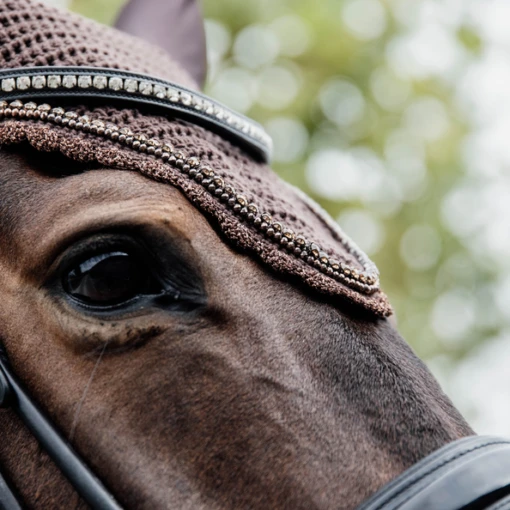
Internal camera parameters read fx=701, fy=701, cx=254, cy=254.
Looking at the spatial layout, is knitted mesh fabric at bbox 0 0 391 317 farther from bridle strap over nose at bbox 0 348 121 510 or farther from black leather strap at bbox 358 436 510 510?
bridle strap over nose at bbox 0 348 121 510

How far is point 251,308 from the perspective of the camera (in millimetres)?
1642

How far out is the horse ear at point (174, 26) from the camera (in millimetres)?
2869

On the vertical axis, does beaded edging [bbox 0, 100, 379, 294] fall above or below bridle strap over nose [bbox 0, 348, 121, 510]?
above

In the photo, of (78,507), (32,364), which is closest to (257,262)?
(32,364)

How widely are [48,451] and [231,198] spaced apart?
74 cm

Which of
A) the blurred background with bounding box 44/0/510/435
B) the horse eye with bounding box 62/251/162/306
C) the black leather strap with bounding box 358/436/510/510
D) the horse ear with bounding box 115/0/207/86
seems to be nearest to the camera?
the black leather strap with bounding box 358/436/510/510

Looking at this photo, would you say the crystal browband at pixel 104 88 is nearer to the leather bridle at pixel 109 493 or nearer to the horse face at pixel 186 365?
the leather bridle at pixel 109 493

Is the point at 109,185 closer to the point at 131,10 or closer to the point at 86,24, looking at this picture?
the point at 86,24

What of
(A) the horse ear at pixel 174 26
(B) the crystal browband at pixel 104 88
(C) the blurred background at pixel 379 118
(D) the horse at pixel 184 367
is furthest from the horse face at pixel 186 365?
(C) the blurred background at pixel 379 118

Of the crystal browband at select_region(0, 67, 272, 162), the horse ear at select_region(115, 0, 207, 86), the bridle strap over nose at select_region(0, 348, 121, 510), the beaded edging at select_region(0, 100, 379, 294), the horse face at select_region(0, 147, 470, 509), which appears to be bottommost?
the bridle strap over nose at select_region(0, 348, 121, 510)

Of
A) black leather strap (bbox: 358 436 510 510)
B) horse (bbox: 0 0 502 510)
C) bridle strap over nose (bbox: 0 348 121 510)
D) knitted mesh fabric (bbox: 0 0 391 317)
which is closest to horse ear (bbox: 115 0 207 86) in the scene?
knitted mesh fabric (bbox: 0 0 391 317)

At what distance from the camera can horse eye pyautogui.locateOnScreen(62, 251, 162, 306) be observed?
1654mm

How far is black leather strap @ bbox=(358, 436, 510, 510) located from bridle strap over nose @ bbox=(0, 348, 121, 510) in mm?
575

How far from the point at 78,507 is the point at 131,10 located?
211 centimetres
